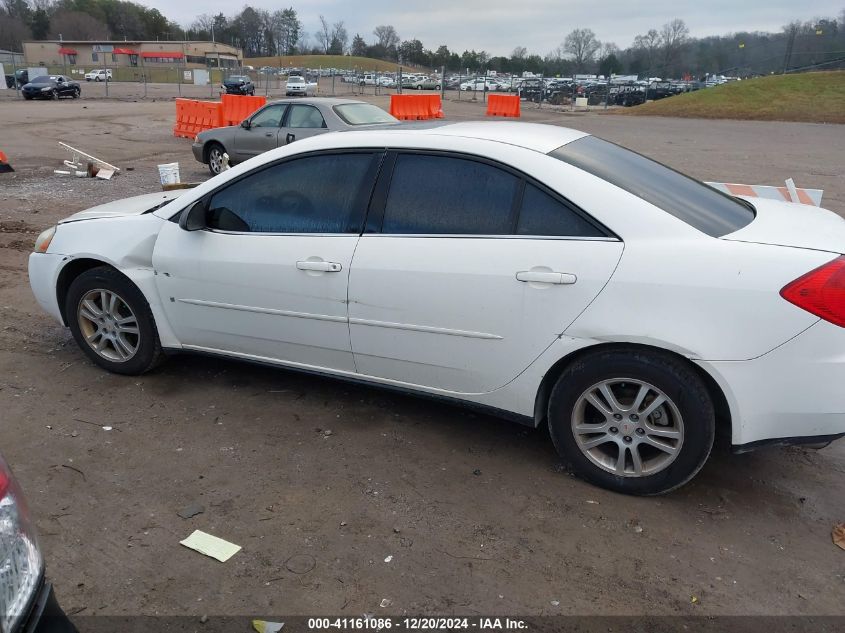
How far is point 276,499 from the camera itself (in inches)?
130

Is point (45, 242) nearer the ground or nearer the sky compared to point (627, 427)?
nearer the sky

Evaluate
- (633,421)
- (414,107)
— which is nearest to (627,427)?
(633,421)

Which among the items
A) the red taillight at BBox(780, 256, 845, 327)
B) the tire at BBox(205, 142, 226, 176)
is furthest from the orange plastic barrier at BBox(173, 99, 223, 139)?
the red taillight at BBox(780, 256, 845, 327)

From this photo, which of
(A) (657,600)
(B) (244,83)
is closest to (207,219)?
(A) (657,600)

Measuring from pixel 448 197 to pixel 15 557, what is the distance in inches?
99.2

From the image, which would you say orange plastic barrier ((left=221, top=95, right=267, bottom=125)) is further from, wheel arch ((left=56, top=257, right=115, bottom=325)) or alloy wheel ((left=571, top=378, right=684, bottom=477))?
alloy wheel ((left=571, top=378, right=684, bottom=477))

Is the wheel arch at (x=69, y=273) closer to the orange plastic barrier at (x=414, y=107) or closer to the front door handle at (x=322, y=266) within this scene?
the front door handle at (x=322, y=266)

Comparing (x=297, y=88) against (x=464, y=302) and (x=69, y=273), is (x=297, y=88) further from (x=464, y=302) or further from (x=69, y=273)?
(x=464, y=302)

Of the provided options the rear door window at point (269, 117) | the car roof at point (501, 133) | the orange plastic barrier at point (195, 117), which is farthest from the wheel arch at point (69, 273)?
the orange plastic barrier at point (195, 117)

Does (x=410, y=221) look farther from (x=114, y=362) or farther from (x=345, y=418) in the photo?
(x=114, y=362)

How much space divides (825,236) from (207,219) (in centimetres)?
333

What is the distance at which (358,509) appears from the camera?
321 cm

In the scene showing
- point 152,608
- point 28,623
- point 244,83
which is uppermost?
point 244,83

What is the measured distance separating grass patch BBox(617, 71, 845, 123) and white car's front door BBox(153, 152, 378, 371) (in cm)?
3758
